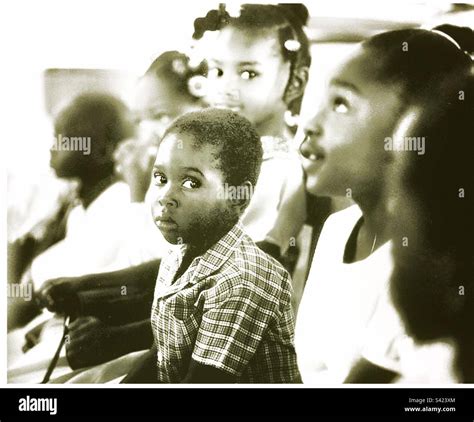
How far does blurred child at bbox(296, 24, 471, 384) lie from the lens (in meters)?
2.21

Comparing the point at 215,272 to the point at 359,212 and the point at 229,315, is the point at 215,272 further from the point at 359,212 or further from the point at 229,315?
the point at 359,212

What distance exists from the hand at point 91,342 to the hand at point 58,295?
0.07 metres

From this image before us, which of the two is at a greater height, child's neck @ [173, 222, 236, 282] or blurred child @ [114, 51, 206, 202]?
blurred child @ [114, 51, 206, 202]

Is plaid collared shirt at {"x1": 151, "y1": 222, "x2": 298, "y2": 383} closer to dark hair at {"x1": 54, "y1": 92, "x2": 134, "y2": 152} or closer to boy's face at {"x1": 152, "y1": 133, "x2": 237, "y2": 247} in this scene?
boy's face at {"x1": 152, "y1": 133, "x2": 237, "y2": 247}

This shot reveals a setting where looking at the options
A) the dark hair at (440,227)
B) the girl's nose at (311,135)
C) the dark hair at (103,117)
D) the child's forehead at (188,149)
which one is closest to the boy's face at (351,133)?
the girl's nose at (311,135)

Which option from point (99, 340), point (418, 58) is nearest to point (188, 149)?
point (99, 340)

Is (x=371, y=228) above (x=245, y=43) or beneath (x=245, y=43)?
beneath

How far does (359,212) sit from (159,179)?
2.22 ft

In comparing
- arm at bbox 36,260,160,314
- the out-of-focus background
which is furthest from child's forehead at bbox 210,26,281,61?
arm at bbox 36,260,160,314

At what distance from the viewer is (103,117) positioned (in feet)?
7.41

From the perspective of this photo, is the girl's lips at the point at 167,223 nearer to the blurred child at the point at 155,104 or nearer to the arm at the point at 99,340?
the blurred child at the point at 155,104

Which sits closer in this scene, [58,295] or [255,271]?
[255,271]

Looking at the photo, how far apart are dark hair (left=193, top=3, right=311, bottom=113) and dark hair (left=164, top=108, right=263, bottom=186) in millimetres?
191

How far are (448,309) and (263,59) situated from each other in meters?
1.04
